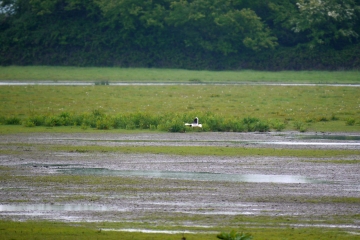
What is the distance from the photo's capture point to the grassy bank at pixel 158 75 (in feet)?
180

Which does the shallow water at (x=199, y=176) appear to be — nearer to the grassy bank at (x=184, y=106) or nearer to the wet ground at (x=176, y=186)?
the wet ground at (x=176, y=186)

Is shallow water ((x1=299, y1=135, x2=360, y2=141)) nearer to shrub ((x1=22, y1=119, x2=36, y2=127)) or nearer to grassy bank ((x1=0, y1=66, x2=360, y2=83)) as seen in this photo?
shrub ((x1=22, y1=119, x2=36, y2=127))

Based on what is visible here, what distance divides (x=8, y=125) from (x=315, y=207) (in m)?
17.2

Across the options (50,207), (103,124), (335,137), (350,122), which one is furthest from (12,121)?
(50,207)

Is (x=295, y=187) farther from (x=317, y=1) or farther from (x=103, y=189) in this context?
(x=317, y=1)

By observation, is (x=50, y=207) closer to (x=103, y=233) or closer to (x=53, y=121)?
(x=103, y=233)

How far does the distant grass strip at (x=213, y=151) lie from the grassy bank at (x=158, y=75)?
32662mm

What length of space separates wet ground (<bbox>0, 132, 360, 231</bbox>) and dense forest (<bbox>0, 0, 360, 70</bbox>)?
47.1m

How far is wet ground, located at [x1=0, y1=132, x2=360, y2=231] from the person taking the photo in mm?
12172

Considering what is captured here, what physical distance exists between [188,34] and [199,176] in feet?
191

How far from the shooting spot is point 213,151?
20.6m

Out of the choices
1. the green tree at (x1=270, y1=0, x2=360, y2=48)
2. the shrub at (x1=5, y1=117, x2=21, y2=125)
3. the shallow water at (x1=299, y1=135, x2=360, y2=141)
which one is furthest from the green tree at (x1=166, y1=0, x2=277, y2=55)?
the shallow water at (x1=299, y1=135, x2=360, y2=141)

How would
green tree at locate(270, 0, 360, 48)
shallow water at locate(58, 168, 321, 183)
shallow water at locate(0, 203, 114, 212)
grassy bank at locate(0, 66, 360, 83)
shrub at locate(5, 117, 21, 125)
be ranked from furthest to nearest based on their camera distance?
1. green tree at locate(270, 0, 360, 48)
2. grassy bank at locate(0, 66, 360, 83)
3. shrub at locate(5, 117, 21, 125)
4. shallow water at locate(58, 168, 321, 183)
5. shallow water at locate(0, 203, 114, 212)

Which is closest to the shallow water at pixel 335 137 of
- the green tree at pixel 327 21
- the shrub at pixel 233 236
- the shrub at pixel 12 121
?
the shrub at pixel 12 121
